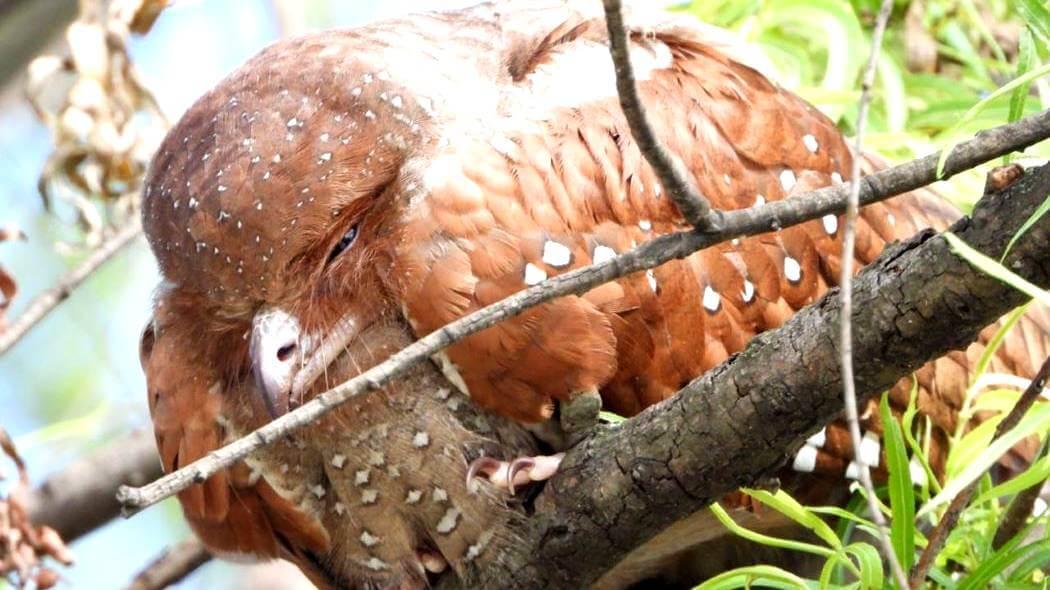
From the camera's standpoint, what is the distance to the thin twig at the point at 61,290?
10.8 feet

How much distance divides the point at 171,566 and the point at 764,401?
218cm

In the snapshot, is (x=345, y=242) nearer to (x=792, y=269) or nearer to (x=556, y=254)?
(x=556, y=254)

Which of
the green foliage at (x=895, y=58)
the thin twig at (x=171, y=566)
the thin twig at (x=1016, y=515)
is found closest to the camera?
the thin twig at (x=1016, y=515)

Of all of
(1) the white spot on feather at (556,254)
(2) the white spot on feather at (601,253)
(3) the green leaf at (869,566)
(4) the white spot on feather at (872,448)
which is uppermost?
(1) the white spot on feather at (556,254)

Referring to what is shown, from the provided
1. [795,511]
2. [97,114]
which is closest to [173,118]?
[97,114]

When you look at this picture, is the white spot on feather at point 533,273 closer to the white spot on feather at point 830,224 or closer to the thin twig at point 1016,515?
the white spot on feather at point 830,224

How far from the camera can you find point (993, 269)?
178 centimetres

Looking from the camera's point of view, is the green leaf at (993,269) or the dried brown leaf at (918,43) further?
the dried brown leaf at (918,43)

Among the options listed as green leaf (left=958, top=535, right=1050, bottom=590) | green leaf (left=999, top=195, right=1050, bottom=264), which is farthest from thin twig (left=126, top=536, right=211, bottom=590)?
green leaf (left=999, top=195, right=1050, bottom=264)

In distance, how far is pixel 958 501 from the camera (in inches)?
89.5

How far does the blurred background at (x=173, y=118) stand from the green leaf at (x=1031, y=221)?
183mm

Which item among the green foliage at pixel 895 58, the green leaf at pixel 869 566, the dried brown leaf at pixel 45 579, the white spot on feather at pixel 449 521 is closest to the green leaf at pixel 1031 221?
the green leaf at pixel 869 566

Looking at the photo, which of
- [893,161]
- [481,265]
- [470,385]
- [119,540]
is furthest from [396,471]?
[119,540]

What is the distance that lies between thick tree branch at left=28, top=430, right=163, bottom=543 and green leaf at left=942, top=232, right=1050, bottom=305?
2661 millimetres
